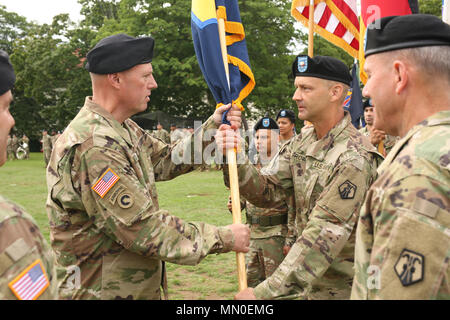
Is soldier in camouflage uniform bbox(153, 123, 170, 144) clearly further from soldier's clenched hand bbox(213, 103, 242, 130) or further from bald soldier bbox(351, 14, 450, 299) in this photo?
bald soldier bbox(351, 14, 450, 299)

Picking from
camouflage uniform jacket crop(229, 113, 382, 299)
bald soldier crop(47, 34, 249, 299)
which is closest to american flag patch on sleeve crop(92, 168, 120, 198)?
bald soldier crop(47, 34, 249, 299)

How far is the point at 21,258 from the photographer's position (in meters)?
1.49

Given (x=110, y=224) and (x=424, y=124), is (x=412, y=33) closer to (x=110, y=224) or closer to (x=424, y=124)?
(x=424, y=124)

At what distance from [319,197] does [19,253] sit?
2.11 meters

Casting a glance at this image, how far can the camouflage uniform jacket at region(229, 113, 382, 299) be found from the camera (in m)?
2.74

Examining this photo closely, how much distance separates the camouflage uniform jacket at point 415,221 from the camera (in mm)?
1418

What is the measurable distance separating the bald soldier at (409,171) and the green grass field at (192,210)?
3.68 m

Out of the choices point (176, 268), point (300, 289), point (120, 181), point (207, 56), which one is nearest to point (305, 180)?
point (300, 289)

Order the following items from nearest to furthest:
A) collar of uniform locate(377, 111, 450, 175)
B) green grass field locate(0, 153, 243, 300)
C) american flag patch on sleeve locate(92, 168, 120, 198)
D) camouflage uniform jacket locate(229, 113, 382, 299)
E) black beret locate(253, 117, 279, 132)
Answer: collar of uniform locate(377, 111, 450, 175) < american flag patch on sleeve locate(92, 168, 120, 198) < camouflage uniform jacket locate(229, 113, 382, 299) < green grass field locate(0, 153, 243, 300) < black beret locate(253, 117, 279, 132)

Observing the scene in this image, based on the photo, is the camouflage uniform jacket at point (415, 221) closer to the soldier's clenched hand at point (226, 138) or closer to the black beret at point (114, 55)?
the soldier's clenched hand at point (226, 138)

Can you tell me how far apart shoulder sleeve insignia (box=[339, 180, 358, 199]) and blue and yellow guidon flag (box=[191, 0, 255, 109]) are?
1.22m

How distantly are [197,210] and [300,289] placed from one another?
829 cm

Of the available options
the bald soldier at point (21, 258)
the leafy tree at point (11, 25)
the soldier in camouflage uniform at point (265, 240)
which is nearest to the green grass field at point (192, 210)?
the soldier in camouflage uniform at point (265, 240)

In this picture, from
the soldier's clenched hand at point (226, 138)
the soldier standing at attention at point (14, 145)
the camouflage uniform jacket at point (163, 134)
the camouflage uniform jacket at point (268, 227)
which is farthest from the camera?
the soldier standing at attention at point (14, 145)
